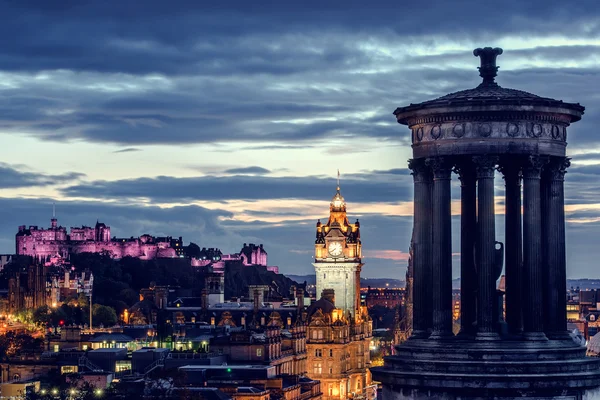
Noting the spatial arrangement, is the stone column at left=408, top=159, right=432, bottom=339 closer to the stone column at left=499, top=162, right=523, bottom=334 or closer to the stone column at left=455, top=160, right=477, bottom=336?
the stone column at left=455, top=160, right=477, bottom=336

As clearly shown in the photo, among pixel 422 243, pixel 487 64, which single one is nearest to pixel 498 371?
pixel 422 243

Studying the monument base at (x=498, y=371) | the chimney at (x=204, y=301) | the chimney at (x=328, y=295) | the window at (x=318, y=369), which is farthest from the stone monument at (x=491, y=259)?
the chimney at (x=204, y=301)

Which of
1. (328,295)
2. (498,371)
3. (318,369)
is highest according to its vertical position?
(328,295)

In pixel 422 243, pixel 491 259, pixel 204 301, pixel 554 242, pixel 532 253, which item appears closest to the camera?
pixel 491 259

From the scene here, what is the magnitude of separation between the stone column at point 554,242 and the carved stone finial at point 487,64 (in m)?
2.01

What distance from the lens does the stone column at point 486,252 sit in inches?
1221

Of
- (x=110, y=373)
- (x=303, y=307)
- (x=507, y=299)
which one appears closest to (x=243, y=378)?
(x=110, y=373)

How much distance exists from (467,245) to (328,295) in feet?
527

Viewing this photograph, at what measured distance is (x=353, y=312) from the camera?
19900 centimetres

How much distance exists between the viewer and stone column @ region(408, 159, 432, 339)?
31766mm

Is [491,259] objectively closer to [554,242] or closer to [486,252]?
[486,252]

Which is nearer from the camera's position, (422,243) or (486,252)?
(486,252)

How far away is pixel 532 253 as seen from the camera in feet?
103

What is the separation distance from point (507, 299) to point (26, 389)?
98.7m
